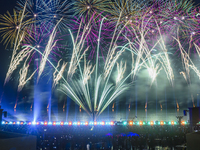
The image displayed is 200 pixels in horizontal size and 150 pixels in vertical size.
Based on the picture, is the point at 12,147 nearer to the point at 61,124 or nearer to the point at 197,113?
the point at 61,124

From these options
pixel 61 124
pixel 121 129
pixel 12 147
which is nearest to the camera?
pixel 12 147

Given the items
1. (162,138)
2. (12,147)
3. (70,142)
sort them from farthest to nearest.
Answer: (162,138) → (70,142) → (12,147)

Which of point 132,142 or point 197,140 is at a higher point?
point 197,140

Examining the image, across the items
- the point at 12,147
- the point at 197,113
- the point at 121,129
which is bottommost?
the point at 121,129

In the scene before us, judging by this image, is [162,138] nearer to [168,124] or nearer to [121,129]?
[168,124]

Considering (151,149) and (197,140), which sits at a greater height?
(197,140)

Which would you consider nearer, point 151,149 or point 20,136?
point 20,136

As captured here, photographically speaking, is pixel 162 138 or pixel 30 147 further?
pixel 162 138

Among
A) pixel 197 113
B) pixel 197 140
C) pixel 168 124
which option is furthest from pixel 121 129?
pixel 197 140

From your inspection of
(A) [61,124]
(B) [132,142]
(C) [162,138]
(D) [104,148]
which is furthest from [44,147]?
(C) [162,138]
